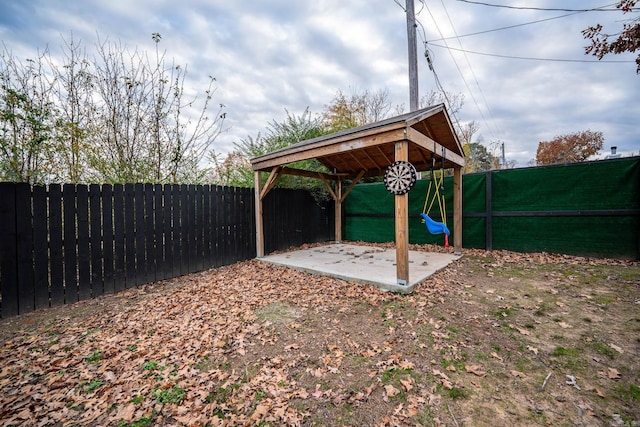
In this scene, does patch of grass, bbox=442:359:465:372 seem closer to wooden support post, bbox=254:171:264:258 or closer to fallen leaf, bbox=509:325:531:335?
fallen leaf, bbox=509:325:531:335

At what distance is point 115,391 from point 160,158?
4476 millimetres

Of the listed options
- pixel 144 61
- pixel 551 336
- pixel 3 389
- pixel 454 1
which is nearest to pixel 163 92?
pixel 144 61

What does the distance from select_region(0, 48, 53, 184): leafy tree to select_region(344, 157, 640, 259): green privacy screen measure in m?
7.14

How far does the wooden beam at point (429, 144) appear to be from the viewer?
3302 millimetres

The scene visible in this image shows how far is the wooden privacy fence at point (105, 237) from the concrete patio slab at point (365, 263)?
1.30m

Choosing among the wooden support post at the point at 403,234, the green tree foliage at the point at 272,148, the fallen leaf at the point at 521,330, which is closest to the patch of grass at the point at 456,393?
the fallen leaf at the point at 521,330

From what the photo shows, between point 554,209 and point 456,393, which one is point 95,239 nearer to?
point 456,393

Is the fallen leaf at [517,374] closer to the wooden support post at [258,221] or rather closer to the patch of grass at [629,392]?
the patch of grass at [629,392]

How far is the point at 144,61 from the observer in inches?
181

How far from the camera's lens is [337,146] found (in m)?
3.97

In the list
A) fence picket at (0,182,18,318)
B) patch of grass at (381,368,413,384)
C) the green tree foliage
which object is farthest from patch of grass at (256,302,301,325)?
the green tree foliage

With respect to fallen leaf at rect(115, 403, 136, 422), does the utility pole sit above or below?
above

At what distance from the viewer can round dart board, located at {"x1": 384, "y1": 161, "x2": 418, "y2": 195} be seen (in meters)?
3.16

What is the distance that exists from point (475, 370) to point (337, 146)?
10.5 ft
